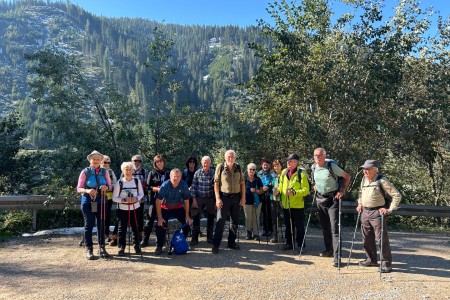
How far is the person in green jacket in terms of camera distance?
631 centimetres

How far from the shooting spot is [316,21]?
1086cm

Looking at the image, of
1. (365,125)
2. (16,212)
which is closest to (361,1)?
(365,125)

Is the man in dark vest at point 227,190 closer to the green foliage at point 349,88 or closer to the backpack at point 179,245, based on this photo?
the backpack at point 179,245

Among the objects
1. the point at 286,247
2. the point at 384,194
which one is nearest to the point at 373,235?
the point at 384,194

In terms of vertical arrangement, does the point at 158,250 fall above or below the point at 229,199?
below

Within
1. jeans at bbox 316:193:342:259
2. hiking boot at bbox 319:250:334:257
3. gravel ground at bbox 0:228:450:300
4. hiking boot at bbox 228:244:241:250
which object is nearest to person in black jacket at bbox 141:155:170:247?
gravel ground at bbox 0:228:450:300

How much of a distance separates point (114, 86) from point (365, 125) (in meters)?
7.66

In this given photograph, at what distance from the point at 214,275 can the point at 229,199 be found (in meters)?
1.65

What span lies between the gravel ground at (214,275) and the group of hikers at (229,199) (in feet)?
1.08

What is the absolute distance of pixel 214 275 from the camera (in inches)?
202

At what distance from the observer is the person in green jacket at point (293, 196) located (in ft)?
20.7

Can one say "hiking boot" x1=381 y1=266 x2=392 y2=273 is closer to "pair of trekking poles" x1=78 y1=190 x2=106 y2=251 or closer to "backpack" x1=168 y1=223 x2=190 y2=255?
"backpack" x1=168 y1=223 x2=190 y2=255

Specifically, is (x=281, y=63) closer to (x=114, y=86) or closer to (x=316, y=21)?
(x=316, y=21)

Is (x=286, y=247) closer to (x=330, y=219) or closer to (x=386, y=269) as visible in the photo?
(x=330, y=219)
